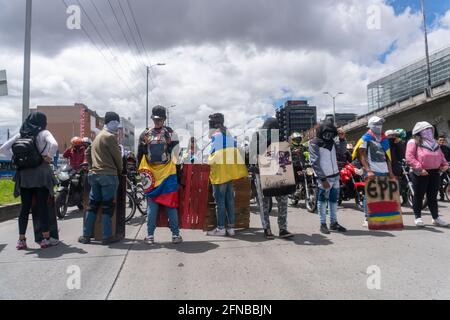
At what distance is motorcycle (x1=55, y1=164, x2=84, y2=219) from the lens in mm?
A: 7930

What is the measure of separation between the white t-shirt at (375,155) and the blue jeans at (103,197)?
13.2 feet

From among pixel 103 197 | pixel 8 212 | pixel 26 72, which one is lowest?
pixel 8 212

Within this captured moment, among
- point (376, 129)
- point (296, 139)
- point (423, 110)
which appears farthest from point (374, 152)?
point (423, 110)

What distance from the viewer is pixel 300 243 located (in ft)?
16.6

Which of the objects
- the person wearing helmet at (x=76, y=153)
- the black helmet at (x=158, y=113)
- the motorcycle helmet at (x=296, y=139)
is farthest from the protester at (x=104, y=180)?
the motorcycle helmet at (x=296, y=139)

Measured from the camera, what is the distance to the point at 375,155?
605cm

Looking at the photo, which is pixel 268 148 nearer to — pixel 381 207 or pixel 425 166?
pixel 381 207

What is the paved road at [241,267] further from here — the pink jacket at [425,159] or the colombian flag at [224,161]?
the pink jacket at [425,159]

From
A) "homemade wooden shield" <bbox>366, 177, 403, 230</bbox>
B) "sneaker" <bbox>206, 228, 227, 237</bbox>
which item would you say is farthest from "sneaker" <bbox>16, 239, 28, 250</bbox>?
"homemade wooden shield" <bbox>366, 177, 403, 230</bbox>

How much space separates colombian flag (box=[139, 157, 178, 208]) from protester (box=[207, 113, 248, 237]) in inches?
26.8

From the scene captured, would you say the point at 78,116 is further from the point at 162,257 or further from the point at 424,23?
the point at 162,257

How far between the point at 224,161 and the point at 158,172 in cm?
100
